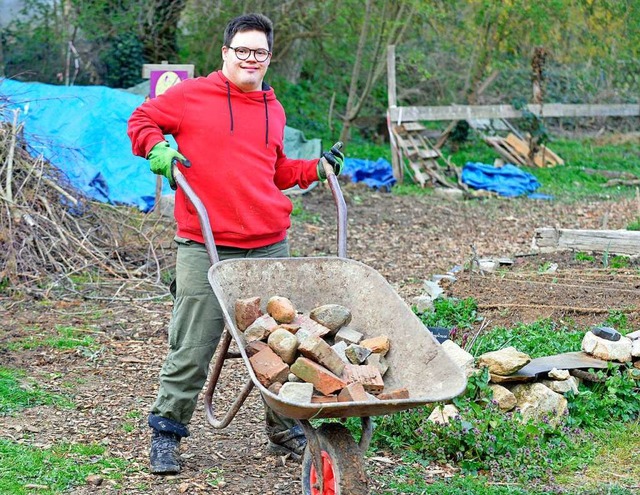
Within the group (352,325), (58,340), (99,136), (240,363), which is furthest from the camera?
(99,136)

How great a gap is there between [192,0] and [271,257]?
425 inches

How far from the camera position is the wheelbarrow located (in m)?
3.15

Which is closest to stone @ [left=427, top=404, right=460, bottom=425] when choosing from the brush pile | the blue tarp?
the brush pile

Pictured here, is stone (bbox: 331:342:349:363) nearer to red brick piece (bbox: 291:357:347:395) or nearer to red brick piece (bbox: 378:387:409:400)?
red brick piece (bbox: 291:357:347:395)

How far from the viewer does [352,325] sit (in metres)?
3.77

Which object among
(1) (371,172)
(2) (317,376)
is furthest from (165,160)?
(1) (371,172)

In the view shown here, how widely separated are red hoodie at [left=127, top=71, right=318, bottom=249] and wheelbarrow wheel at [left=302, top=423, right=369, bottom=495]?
3.10 feet

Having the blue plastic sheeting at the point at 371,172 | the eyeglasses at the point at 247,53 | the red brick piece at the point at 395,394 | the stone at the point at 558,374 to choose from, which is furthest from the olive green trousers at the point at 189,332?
the blue plastic sheeting at the point at 371,172

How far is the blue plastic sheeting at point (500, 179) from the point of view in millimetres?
12547

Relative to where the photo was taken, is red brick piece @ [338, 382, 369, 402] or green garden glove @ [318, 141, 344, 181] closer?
Answer: red brick piece @ [338, 382, 369, 402]

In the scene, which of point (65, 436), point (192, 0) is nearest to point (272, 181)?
point (65, 436)

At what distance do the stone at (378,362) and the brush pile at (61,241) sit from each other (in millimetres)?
3704

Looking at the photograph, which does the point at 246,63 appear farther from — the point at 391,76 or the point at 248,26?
the point at 391,76

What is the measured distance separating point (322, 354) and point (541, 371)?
162 centimetres
